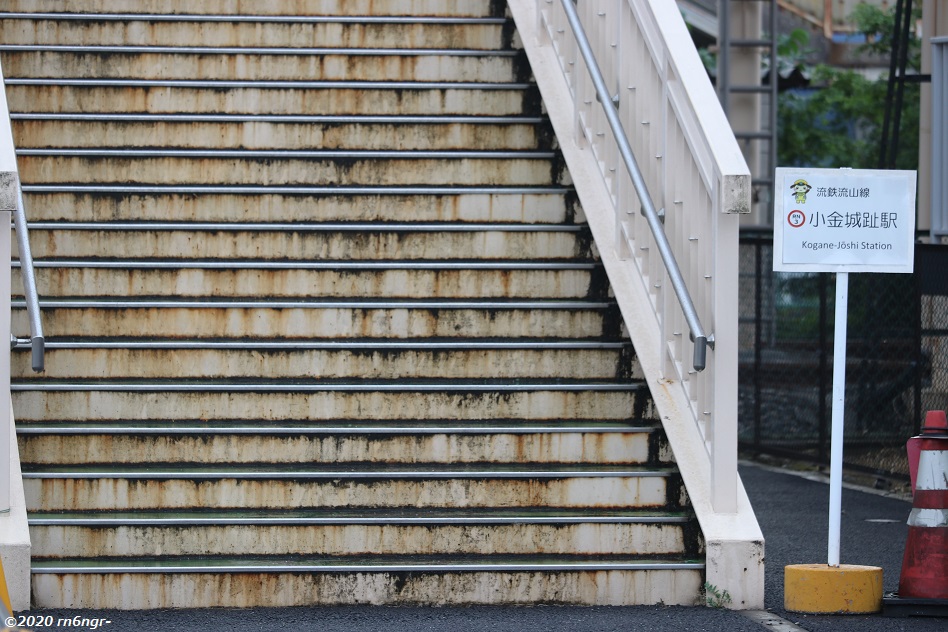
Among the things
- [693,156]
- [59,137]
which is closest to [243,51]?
[59,137]

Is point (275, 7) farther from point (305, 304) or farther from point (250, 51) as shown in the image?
point (305, 304)

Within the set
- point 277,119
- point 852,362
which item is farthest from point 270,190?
point 852,362

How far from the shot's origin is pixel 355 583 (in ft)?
→ 22.5

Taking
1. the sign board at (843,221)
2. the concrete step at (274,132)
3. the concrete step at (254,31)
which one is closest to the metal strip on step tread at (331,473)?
the sign board at (843,221)

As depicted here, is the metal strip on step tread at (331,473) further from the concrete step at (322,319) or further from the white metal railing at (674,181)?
the concrete step at (322,319)

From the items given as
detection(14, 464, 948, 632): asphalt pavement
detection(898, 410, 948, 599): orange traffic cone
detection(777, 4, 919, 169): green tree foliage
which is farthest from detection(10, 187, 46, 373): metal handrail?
detection(777, 4, 919, 169): green tree foliage

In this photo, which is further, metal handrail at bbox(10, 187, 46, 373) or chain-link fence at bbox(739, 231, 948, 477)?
chain-link fence at bbox(739, 231, 948, 477)

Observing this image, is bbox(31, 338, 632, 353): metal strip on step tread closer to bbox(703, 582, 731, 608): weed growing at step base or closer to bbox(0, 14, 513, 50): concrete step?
bbox(703, 582, 731, 608): weed growing at step base

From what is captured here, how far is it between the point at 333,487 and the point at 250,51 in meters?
3.62

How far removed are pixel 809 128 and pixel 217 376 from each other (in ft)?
80.2

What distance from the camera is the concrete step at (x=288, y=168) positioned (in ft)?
29.7

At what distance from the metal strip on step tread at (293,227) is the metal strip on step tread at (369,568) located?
2.31 metres

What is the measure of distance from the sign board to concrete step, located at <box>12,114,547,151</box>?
2.75 metres

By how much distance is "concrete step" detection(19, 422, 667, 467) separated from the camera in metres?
7.50
